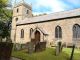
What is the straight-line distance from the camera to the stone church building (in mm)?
30875

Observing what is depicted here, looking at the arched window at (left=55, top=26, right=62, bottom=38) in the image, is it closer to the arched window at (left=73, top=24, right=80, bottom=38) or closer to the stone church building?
the stone church building

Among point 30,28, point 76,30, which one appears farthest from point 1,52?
point 30,28

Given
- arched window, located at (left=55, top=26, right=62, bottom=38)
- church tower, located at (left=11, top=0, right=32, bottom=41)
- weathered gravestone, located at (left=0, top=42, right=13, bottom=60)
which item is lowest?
weathered gravestone, located at (left=0, top=42, right=13, bottom=60)

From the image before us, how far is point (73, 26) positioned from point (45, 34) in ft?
19.5

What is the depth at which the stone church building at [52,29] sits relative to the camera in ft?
101

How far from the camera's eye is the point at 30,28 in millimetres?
37906

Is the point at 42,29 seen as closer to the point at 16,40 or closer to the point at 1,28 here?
the point at 16,40

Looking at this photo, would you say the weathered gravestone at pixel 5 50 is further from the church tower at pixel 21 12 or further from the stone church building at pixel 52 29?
the church tower at pixel 21 12

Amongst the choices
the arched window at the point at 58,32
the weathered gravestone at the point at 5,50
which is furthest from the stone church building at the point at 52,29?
the weathered gravestone at the point at 5,50

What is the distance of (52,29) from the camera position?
33906 mm

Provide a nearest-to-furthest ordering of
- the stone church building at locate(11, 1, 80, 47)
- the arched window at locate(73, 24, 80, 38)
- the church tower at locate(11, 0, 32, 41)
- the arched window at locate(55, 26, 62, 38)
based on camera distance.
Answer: the arched window at locate(73, 24, 80, 38) → the stone church building at locate(11, 1, 80, 47) → the arched window at locate(55, 26, 62, 38) → the church tower at locate(11, 0, 32, 41)

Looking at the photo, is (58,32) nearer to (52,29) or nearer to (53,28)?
(53,28)

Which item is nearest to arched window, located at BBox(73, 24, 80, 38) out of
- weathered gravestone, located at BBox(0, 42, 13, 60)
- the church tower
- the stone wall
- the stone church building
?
the stone church building

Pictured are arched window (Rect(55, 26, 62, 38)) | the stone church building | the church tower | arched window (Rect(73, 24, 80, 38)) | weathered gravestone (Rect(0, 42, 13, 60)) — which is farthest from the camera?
the church tower
